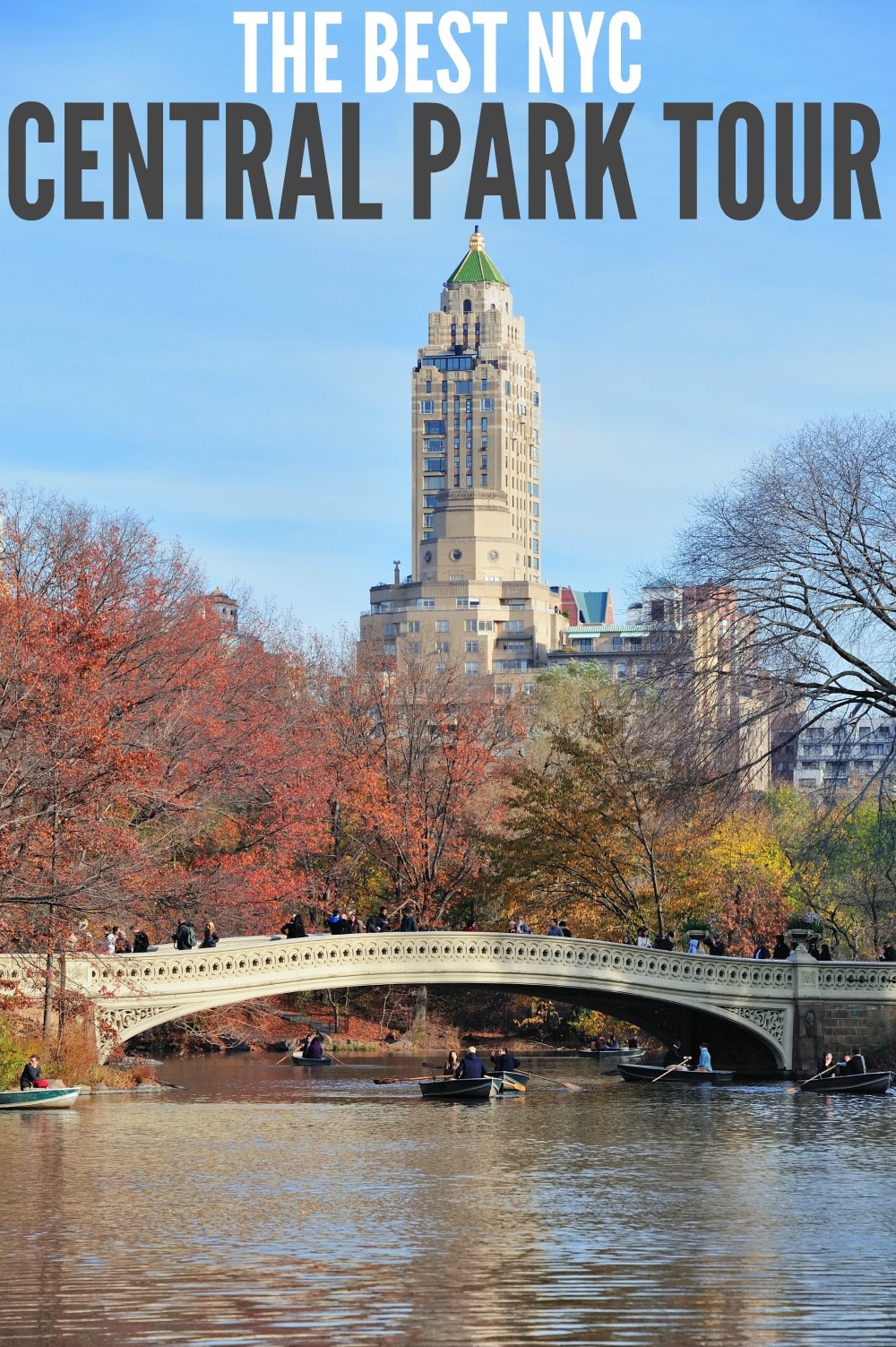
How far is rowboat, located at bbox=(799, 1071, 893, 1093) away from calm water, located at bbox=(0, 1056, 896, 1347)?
93.7 inches

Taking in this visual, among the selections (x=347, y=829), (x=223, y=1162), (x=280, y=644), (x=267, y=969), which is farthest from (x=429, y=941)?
A: (x=280, y=644)

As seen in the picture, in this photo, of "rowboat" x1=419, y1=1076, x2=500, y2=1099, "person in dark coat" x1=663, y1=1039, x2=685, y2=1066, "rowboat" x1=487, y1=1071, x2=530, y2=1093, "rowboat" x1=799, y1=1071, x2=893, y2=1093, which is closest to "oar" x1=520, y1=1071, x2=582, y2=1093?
"rowboat" x1=487, y1=1071, x2=530, y2=1093

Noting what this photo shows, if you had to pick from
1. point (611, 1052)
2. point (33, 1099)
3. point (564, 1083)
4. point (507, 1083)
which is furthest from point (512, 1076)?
point (611, 1052)

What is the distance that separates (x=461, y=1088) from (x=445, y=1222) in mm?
17004

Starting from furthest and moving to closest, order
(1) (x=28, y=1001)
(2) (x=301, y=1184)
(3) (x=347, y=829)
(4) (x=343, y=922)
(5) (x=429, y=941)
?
(3) (x=347, y=829) < (4) (x=343, y=922) < (5) (x=429, y=941) < (1) (x=28, y=1001) < (2) (x=301, y=1184)

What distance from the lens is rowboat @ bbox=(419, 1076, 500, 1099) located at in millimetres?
41031

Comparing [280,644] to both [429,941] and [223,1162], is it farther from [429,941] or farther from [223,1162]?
[223,1162]

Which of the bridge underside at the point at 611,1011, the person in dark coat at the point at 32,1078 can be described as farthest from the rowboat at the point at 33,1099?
the bridge underside at the point at 611,1011

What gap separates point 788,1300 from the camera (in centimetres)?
1880

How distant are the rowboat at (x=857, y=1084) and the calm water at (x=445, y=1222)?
238cm

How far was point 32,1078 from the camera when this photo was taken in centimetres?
3562

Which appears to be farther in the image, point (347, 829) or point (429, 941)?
point (347, 829)

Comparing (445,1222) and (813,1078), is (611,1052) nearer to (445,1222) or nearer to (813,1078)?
(813,1078)

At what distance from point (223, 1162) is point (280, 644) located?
1579 inches
